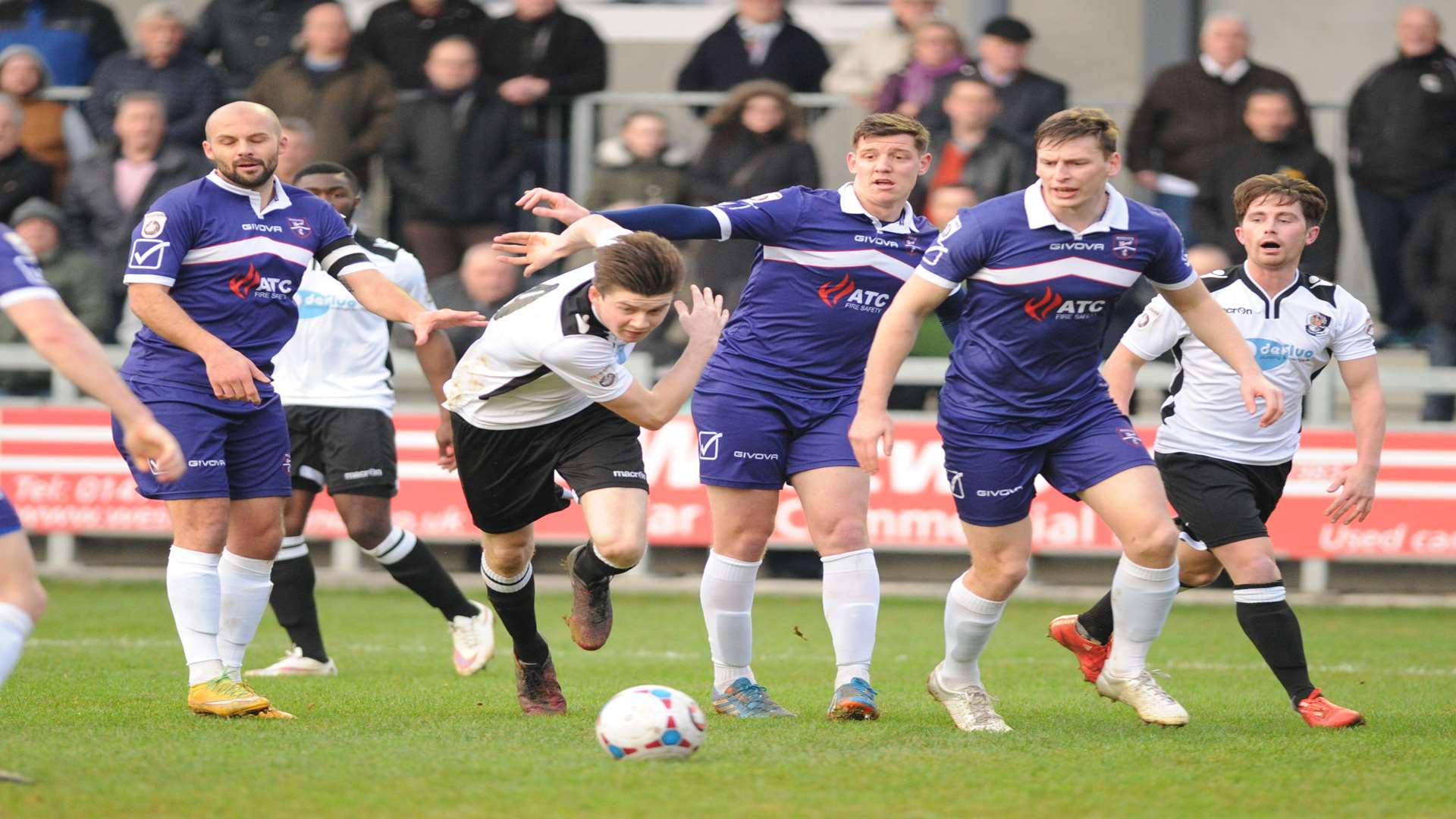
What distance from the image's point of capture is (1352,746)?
21.0ft

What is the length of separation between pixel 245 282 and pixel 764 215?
79.1 inches

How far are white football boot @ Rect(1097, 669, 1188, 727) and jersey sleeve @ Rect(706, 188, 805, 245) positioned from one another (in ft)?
7.06

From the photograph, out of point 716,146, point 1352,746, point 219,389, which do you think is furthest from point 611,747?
point 716,146

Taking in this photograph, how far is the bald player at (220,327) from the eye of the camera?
21.9 ft

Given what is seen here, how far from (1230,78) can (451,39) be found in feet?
18.2

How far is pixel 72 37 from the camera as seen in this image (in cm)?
1472

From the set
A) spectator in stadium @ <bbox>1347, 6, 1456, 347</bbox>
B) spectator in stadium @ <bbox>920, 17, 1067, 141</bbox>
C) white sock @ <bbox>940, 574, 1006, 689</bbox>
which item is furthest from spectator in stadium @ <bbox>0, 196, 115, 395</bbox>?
spectator in stadium @ <bbox>1347, 6, 1456, 347</bbox>

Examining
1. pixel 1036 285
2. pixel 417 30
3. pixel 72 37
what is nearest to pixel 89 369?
pixel 1036 285

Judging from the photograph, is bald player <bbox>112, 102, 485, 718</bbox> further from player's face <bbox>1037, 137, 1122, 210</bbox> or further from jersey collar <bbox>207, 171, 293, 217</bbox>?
player's face <bbox>1037, 137, 1122, 210</bbox>

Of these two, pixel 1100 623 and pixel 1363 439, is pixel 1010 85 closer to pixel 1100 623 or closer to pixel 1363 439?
pixel 1100 623

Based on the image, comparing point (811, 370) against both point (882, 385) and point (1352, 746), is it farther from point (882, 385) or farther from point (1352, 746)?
point (1352, 746)

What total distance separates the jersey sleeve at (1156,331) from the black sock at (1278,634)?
101 cm

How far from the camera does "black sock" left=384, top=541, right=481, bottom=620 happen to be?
29.1 ft

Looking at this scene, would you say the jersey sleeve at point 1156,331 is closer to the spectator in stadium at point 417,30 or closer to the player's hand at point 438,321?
the player's hand at point 438,321
